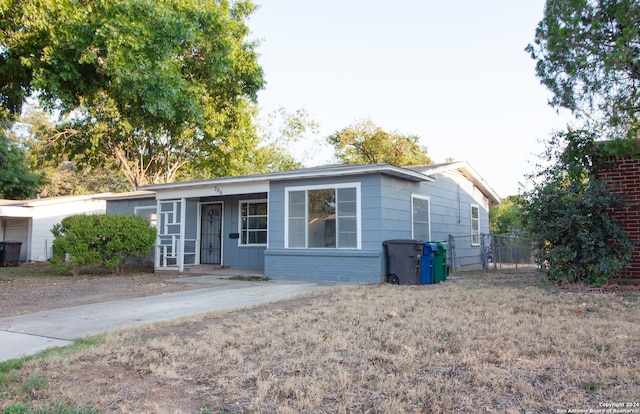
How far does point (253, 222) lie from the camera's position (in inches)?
594

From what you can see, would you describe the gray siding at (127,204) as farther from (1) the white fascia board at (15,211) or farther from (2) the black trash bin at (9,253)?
(1) the white fascia board at (15,211)

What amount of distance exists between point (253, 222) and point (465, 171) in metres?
7.77

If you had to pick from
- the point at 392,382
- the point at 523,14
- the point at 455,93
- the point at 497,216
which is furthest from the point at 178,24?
the point at 497,216

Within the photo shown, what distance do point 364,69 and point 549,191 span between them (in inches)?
593

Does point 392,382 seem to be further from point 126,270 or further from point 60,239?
point 126,270

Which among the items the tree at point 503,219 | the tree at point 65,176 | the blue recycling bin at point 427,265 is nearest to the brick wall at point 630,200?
the blue recycling bin at point 427,265

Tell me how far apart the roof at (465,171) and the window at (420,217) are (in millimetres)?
871

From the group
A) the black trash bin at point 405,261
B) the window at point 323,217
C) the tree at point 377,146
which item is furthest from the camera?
the tree at point 377,146

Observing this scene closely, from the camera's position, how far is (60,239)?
1303 cm

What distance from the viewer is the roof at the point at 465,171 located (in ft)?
45.6

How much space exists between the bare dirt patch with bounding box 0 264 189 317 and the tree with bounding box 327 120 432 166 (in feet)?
71.7

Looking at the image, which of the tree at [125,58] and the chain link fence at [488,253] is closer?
the tree at [125,58]

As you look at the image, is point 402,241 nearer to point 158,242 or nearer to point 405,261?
point 405,261

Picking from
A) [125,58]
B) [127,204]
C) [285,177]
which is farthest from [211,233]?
[125,58]
